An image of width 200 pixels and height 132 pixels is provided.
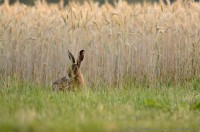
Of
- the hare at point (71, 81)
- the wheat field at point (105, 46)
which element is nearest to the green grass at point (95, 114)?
the hare at point (71, 81)

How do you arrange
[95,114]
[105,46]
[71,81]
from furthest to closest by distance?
[105,46] < [71,81] < [95,114]

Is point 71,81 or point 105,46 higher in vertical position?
point 105,46

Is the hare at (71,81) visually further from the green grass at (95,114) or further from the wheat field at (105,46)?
the wheat field at (105,46)

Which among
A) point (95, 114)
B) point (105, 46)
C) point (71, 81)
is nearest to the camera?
point (95, 114)

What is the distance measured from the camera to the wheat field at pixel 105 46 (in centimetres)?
1220

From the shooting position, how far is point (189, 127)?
588 centimetres

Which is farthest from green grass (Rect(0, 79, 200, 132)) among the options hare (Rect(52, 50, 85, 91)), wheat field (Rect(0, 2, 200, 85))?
wheat field (Rect(0, 2, 200, 85))

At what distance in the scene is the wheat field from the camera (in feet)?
40.0

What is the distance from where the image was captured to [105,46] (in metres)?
12.3

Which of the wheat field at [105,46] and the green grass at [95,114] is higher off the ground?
the wheat field at [105,46]

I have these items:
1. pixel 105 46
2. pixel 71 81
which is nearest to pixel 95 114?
pixel 71 81

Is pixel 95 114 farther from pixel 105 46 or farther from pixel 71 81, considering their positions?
pixel 105 46

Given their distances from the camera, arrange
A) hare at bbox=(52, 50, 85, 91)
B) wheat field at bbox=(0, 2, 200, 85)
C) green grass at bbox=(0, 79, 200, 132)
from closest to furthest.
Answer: green grass at bbox=(0, 79, 200, 132) < hare at bbox=(52, 50, 85, 91) < wheat field at bbox=(0, 2, 200, 85)

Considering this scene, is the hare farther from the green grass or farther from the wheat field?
the wheat field
